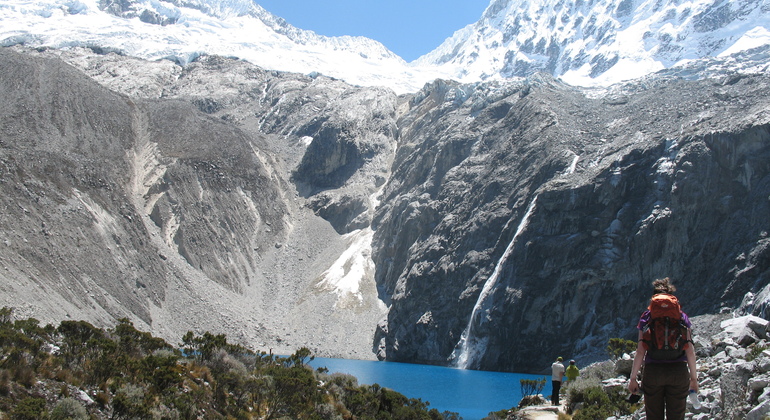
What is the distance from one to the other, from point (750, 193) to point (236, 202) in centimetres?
7311

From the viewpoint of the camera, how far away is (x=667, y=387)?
8820mm

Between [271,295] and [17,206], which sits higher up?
[271,295]

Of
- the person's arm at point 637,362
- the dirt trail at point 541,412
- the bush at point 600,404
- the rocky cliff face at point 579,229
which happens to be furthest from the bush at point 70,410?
the rocky cliff face at point 579,229

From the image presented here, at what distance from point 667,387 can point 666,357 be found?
472 millimetres

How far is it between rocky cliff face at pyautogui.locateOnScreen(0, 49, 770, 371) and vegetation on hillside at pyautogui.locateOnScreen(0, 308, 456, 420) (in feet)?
95.0

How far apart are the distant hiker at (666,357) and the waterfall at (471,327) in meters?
67.5

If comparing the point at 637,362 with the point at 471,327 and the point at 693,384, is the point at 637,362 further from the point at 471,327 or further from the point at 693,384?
the point at 471,327

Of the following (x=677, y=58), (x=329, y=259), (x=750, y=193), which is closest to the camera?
(x=750, y=193)

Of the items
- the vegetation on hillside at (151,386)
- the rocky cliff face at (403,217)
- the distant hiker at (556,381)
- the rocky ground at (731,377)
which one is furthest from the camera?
the rocky cliff face at (403,217)

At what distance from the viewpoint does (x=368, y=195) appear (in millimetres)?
118250

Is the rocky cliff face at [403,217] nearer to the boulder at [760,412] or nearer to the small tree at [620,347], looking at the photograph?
the small tree at [620,347]

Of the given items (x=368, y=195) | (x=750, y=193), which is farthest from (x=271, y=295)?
(x=750, y=193)

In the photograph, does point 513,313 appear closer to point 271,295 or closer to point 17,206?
point 271,295

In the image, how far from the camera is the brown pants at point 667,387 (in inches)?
343
